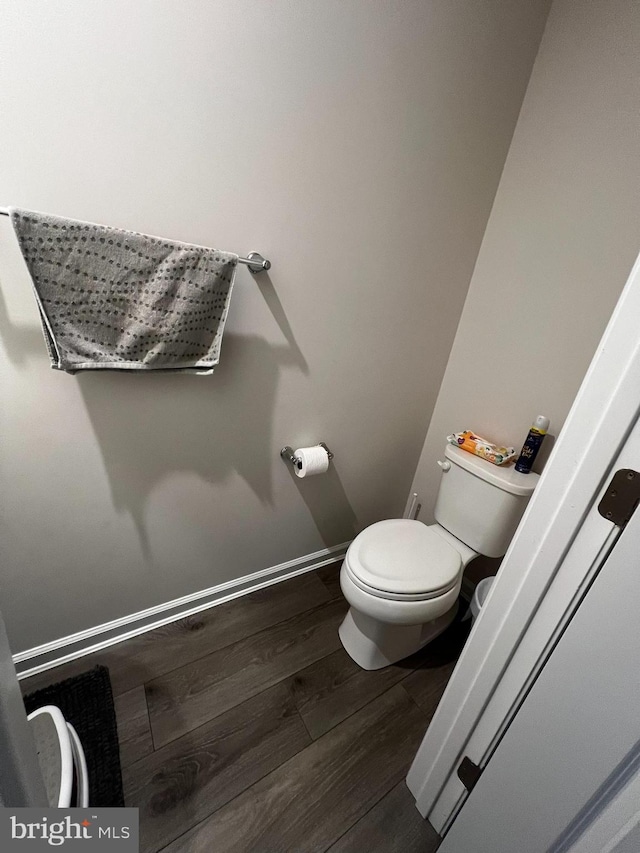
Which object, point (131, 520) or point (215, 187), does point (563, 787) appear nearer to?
point (131, 520)

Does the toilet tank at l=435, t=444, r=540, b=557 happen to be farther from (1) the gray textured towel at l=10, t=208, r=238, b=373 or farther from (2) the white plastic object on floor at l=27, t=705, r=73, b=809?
(2) the white plastic object on floor at l=27, t=705, r=73, b=809

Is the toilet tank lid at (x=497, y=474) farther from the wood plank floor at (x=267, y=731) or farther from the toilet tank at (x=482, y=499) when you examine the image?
the wood plank floor at (x=267, y=731)

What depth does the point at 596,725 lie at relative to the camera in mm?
550

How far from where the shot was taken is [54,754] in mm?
875

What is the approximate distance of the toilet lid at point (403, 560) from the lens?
118 cm

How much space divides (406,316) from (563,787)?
4.45ft

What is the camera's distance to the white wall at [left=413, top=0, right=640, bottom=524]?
3.71 ft

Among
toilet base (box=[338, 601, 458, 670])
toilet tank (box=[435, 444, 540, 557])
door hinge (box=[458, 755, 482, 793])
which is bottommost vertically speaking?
toilet base (box=[338, 601, 458, 670])

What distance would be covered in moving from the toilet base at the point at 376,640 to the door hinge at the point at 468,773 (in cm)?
46

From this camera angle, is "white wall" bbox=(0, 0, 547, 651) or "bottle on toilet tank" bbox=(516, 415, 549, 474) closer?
"white wall" bbox=(0, 0, 547, 651)

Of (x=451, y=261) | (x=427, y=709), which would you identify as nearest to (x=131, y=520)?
(x=427, y=709)

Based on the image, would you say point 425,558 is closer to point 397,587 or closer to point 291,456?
point 397,587

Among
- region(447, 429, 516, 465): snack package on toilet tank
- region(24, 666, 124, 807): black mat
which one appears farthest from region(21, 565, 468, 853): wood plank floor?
region(447, 429, 516, 465): snack package on toilet tank

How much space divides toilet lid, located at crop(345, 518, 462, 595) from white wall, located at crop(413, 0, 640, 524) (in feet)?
1.82
